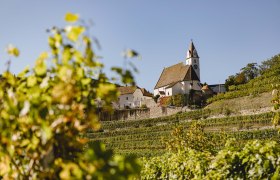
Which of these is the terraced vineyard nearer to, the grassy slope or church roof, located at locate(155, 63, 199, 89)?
the grassy slope

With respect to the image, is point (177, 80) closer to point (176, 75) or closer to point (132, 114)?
point (176, 75)

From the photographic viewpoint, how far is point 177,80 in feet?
285

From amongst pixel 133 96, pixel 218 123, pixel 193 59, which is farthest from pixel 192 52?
pixel 218 123

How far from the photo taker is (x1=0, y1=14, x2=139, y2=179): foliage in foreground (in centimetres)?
302

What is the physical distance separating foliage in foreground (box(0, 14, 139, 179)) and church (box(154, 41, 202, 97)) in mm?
81644

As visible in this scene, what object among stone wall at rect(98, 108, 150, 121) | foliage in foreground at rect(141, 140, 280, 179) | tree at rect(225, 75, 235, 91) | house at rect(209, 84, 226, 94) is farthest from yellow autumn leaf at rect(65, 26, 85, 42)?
house at rect(209, 84, 226, 94)

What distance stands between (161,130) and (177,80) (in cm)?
2991

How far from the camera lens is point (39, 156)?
329 cm

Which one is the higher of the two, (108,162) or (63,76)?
(63,76)

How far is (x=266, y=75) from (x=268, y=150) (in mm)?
58027

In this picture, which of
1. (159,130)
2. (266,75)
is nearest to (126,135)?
(159,130)

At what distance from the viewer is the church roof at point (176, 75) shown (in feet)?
283

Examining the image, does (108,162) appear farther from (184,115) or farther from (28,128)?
(184,115)

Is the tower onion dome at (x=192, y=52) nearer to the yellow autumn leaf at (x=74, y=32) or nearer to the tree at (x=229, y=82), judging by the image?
the tree at (x=229, y=82)
